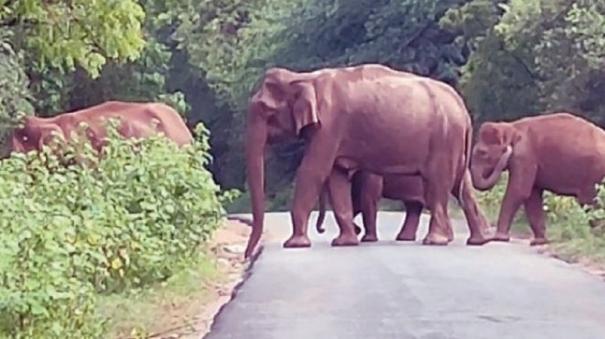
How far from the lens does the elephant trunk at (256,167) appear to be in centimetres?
2017

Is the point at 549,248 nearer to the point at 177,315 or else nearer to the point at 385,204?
the point at 177,315

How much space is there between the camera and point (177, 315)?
41.5 ft

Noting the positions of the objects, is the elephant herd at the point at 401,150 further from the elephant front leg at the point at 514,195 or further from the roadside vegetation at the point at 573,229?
the roadside vegetation at the point at 573,229

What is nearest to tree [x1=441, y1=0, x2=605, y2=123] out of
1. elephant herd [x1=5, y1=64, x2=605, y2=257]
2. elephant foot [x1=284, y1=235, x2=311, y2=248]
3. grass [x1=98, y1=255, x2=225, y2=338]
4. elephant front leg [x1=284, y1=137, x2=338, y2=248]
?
elephant herd [x1=5, y1=64, x2=605, y2=257]

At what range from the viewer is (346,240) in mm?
20391

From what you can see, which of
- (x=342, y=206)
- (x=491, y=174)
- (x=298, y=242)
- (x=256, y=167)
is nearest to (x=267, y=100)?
(x=256, y=167)

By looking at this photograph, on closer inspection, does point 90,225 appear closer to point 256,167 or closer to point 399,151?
point 256,167

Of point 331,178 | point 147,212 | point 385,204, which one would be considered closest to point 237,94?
point 385,204

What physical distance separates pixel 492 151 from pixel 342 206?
9.09ft

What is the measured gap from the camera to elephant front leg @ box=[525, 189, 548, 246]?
21.5m

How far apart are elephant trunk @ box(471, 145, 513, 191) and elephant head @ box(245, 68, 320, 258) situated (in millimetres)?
3016

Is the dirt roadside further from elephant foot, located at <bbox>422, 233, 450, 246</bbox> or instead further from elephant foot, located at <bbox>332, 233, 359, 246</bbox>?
elephant foot, located at <bbox>422, 233, 450, 246</bbox>

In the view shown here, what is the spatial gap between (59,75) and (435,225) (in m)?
14.3

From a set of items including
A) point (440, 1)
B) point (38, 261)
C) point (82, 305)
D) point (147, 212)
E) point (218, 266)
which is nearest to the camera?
point (38, 261)
